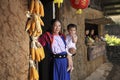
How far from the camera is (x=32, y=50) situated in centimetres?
466

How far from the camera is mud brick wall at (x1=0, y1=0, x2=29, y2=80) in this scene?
4207 millimetres

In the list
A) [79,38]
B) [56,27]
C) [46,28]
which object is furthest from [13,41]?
[79,38]

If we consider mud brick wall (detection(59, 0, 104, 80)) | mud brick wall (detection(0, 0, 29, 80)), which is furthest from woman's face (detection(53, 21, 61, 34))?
mud brick wall (detection(59, 0, 104, 80))

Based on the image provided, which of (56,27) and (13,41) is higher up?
(56,27)

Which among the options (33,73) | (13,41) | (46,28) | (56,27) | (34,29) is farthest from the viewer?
(46,28)

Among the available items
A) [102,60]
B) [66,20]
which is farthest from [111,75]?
[66,20]

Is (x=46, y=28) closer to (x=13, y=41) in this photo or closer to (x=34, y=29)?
(x=34, y=29)

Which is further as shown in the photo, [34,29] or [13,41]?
[34,29]

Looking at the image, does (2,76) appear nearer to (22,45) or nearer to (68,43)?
(22,45)

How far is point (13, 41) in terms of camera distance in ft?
14.4

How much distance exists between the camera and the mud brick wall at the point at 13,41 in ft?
13.8

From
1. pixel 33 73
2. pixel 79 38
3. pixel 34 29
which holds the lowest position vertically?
pixel 33 73

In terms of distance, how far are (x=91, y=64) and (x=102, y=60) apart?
250cm

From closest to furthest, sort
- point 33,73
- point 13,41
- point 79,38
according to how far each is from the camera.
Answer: point 13,41 → point 33,73 → point 79,38
